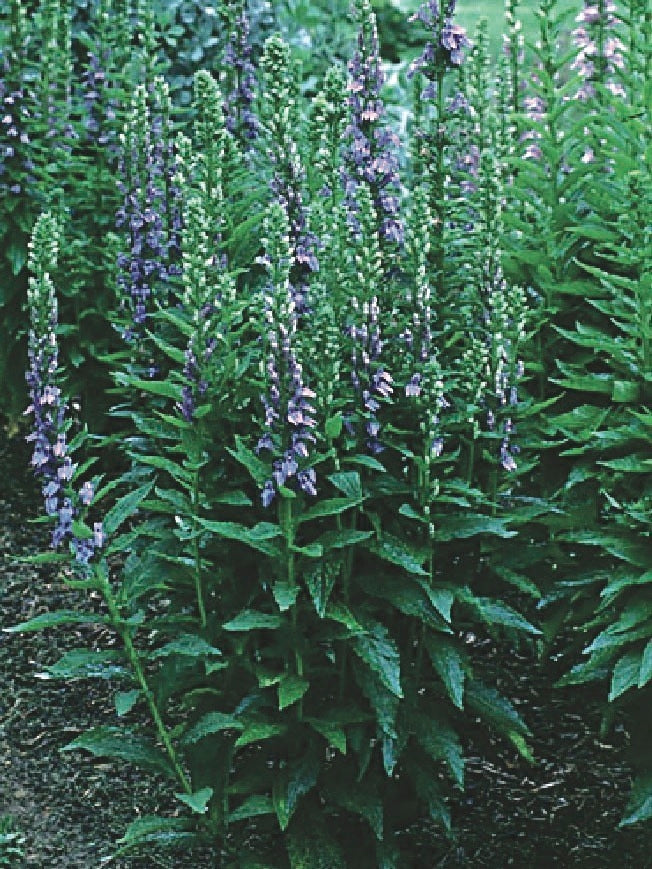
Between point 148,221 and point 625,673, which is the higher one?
point 148,221

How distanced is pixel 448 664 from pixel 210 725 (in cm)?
63

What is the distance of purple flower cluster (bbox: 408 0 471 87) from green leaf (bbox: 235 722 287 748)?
1872 mm

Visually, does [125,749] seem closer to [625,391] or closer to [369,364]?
[369,364]

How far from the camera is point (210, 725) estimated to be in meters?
3.52

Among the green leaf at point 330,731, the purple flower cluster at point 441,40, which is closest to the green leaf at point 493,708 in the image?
the green leaf at point 330,731

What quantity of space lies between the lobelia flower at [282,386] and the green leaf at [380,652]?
1.31 ft

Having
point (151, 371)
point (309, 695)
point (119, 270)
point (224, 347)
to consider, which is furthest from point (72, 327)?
point (309, 695)

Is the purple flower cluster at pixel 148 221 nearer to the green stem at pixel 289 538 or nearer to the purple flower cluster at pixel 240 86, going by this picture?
the purple flower cluster at pixel 240 86

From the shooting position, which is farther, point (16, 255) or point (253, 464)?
point (16, 255)

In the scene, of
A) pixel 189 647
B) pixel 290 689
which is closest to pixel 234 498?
pixel 189 647

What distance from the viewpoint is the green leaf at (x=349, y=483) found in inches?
137

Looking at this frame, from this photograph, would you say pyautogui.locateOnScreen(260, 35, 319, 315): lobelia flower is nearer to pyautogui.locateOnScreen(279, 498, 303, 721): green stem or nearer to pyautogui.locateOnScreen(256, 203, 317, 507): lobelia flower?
pyautogui.locateOnScreen(256, 203, 317, 507): lobelia flower

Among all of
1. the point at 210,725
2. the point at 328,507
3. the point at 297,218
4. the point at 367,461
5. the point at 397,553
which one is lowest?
the point at 210,725

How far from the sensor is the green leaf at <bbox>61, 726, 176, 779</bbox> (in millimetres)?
3648
